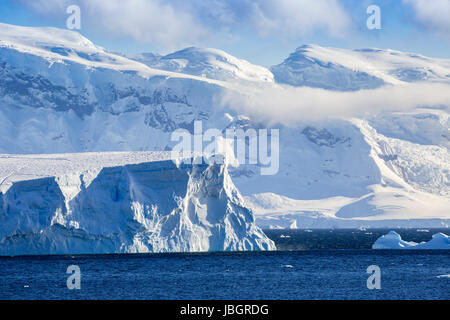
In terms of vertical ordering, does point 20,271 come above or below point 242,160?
below

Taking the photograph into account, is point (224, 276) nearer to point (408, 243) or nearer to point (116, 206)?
point (116, 206)

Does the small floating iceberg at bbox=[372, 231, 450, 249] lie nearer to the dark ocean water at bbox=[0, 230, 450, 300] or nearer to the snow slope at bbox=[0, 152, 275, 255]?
the dark ocean water at bbox=[0, 230, 450, 300]

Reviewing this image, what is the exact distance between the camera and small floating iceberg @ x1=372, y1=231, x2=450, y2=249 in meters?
78.2

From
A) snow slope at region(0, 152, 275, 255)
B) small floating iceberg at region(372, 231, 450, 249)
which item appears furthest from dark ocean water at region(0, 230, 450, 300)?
small floating iceberg at region(372, 231, 450, 249)

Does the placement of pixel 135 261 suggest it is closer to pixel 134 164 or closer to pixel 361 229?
pixel 134 164

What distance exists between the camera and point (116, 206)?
59.7 m

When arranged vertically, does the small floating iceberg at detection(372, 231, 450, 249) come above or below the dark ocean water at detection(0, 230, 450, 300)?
above

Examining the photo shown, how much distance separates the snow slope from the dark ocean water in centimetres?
158

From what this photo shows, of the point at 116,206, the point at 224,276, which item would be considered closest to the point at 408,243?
the point at 224,276

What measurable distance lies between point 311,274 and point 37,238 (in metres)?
18.8

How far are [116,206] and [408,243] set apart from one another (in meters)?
31.4

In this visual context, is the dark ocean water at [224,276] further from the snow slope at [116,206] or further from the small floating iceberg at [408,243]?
the small floating iceberg at [408,243]

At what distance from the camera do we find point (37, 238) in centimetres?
5875
